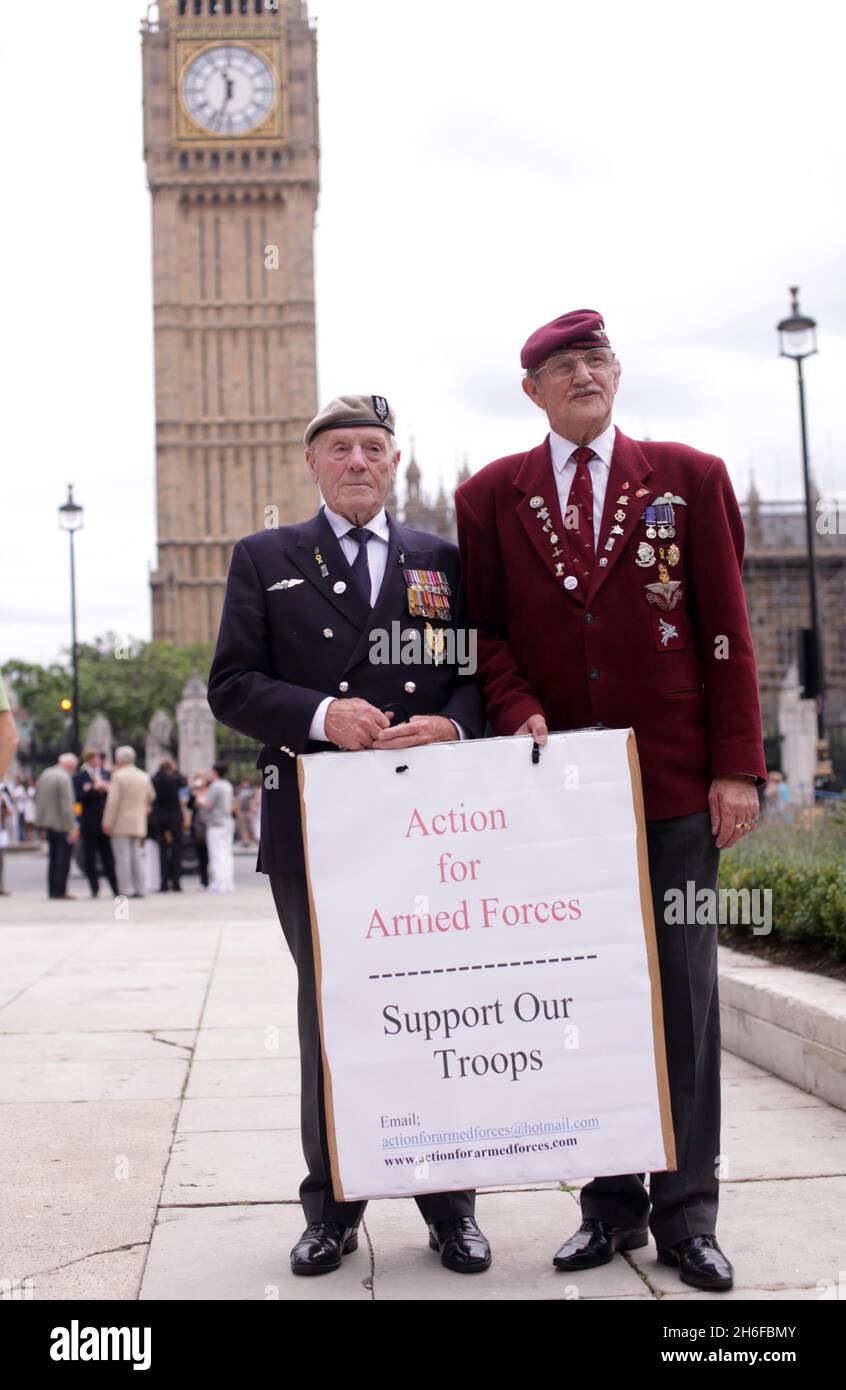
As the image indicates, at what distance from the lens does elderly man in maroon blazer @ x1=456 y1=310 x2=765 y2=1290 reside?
3684 millimetres

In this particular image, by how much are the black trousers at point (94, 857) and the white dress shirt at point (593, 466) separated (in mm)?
14099

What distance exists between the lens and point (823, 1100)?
17.7ft

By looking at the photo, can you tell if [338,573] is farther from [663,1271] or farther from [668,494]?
[663,1271]

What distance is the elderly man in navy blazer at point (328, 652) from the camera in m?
3.71

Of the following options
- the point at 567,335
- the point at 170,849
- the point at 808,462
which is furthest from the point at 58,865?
the point at 567,335

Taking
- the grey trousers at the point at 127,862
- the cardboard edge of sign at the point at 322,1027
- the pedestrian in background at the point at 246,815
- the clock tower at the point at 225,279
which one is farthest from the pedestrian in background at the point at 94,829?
the clock tower at the point at 225,279

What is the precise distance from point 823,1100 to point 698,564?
2402mm

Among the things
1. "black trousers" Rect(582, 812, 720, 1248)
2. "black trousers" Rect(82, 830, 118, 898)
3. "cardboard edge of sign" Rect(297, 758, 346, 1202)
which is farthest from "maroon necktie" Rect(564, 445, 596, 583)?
"black trousers" Rect(82, 830, 118, 898)

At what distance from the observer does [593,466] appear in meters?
3.93

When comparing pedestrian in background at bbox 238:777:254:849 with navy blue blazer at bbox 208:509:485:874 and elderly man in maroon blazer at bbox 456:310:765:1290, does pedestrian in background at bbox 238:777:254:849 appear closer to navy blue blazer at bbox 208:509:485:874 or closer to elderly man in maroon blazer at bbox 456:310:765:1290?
navy blue blazer at bbox 208:509:485:874

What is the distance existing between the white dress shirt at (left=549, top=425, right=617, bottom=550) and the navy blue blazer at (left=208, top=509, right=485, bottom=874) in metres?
0.37

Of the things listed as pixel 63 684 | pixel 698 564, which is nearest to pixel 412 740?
pixel 698 564

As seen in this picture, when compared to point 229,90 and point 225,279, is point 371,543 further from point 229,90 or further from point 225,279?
point 229,90

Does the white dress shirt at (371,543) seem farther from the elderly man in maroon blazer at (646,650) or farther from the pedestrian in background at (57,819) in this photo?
the pedestrian in background at (57,819)
